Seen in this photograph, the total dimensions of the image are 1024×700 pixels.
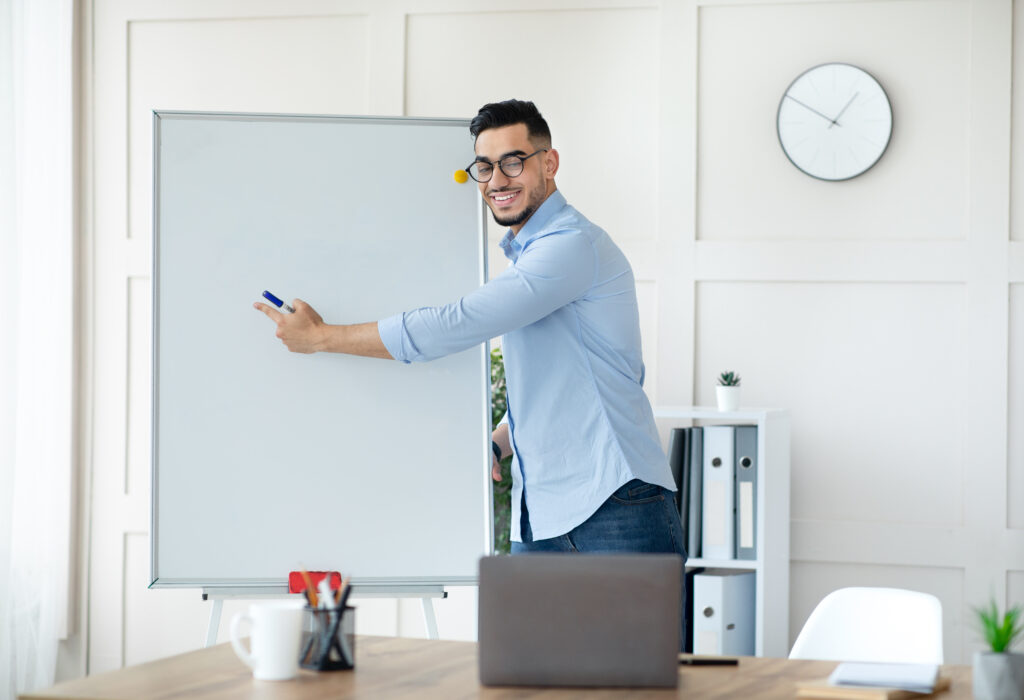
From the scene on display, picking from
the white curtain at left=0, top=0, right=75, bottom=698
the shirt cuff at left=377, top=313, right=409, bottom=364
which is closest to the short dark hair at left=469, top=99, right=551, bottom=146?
the shirt cuff at left=377, top=313, right=409, bottom=364

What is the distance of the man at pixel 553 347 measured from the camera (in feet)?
6.57

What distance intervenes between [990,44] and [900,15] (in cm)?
27

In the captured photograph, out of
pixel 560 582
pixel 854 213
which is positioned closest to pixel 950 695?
pixel 560 582

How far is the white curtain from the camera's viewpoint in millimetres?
3156

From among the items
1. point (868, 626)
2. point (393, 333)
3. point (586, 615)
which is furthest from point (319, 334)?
point (868, 626)

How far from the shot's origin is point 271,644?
1.30 metres

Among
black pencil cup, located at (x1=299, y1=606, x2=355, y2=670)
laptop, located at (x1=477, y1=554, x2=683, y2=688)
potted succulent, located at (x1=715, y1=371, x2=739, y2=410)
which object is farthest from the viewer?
potted succulent, located at (x1=715, y1=371, x2=739, y2=410)

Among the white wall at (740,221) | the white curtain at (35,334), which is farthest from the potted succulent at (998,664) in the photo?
the white curtain at (35,334)

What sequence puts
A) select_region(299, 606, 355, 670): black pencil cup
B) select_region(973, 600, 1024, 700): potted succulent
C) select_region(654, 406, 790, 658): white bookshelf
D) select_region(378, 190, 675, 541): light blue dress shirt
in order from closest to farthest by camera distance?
select_region(973, 600, 1024, 700): potted succulent, select_region(299, 606, 355, 670): black pencil cup, select_region(378, 190, 675, 541): light blue dress shirt, select_region(654, 406, 790, 658): white bookshelf

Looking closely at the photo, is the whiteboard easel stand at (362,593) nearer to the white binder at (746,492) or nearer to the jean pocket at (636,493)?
the jean pocket at (636,493)

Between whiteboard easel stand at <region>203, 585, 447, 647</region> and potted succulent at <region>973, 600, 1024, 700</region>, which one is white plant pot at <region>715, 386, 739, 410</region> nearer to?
whiteboard easel stand at <region>203, 585, 447, 647</region>

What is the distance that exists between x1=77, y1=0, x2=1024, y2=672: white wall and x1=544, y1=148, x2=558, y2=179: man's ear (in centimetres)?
110

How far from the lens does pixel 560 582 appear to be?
49.1 inches

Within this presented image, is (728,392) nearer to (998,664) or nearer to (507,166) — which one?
(507,166)
